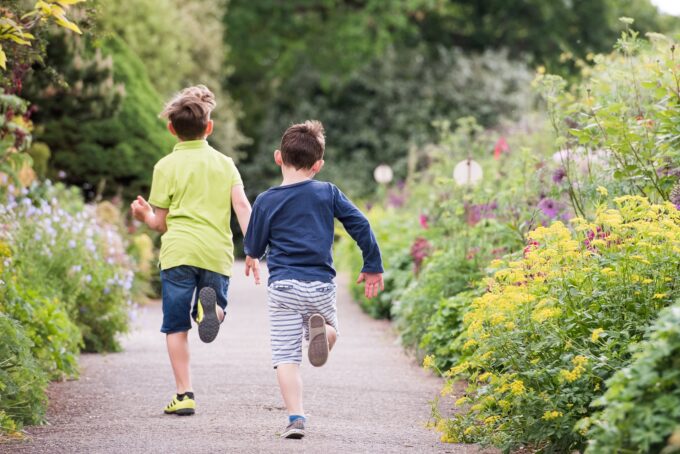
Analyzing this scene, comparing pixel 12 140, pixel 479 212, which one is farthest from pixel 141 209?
pixel 479 212

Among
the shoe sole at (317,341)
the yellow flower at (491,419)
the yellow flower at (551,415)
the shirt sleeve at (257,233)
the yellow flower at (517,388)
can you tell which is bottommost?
the yellow flower at (491,419)

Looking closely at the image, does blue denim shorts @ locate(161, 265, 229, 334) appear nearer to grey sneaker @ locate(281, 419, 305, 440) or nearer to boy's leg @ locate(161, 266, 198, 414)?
boy's leg @ locate(161, 266, 198, 414)

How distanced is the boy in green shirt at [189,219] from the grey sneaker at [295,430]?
1.00 m

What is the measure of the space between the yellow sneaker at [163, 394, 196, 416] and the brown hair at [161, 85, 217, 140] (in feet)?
4.84

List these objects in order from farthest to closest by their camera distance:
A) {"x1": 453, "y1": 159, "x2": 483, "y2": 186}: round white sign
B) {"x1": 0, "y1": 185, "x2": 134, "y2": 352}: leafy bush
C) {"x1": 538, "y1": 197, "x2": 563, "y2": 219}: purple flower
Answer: {"x1": 453, "y1": 159, "x2": 483, "y2": 186}: round white sign → {"x1": 0, "y1": 185, "x2": 134, "y2": 352}: leafy bush → {"x1": 538, "y1": 197, "x2": 563, "y2": 219}: purple flower

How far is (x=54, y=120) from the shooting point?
14.7 m

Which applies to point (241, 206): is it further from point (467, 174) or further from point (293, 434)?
point (467, 174)

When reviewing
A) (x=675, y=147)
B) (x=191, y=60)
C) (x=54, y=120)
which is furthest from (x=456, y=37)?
(x=675, y=147)

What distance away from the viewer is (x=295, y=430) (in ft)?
16.8

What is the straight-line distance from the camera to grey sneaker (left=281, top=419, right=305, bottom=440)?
5133 millimetres

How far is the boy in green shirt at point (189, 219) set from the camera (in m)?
6.02

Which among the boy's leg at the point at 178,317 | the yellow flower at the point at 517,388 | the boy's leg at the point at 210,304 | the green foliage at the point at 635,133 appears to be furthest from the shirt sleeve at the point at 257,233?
the green foliage at the point at 635,133

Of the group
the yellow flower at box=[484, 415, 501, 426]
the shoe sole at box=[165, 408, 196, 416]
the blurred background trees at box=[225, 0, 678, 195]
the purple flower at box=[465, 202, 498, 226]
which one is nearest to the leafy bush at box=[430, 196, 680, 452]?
the yellow flower at box=[484, 415, 501, 426]

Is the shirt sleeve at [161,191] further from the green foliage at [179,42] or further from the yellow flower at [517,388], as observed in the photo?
the green foliage at [179,42]
